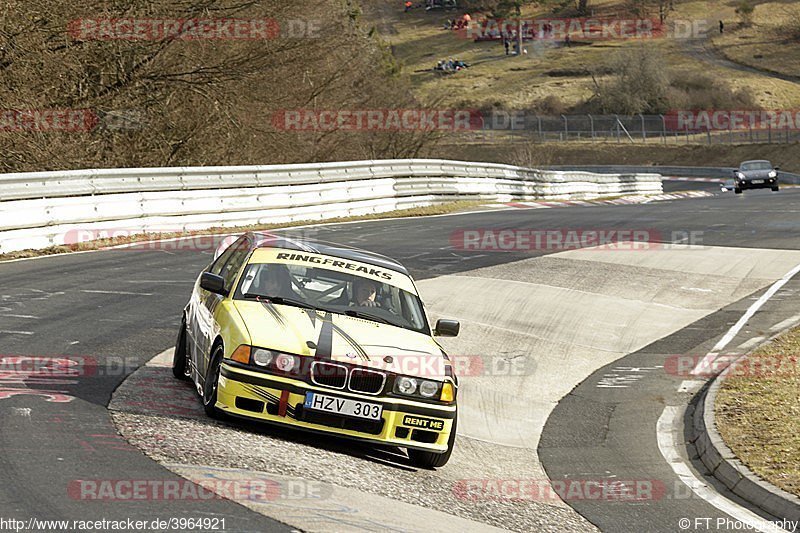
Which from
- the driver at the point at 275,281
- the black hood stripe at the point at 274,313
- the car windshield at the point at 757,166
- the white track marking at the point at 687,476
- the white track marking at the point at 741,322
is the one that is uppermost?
the driver at the point at 275,281

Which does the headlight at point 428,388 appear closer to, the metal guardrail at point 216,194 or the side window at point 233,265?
the side window at point 233,265

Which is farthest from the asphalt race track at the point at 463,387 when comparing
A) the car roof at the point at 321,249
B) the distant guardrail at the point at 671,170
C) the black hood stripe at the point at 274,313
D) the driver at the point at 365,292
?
the distant guardrail at the point at 671,170

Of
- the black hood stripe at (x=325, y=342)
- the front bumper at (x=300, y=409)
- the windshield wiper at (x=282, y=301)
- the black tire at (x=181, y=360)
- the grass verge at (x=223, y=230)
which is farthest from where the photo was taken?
the grass verge at (x=223, y=230)

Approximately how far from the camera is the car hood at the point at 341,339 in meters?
7.95

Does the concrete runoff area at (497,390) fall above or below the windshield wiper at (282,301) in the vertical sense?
below

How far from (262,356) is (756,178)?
44259 mm

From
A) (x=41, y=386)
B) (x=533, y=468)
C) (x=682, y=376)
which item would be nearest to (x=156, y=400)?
(x=41, y=386)

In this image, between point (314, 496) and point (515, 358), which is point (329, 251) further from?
point (515, 358)

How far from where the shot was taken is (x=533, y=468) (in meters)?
9.35

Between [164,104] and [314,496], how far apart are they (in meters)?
22.2

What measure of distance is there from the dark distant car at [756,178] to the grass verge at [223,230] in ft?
64.5

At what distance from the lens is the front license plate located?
25.6 feet

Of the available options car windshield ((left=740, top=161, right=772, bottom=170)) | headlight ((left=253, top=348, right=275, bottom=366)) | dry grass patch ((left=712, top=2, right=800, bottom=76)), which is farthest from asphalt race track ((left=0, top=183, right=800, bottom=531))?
dry grass patch ((left=712, top=2, right=800, bottom=76))

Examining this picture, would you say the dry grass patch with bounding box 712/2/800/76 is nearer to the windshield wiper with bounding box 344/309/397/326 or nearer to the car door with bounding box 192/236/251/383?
the car door with bounding box 192/236/251/383
